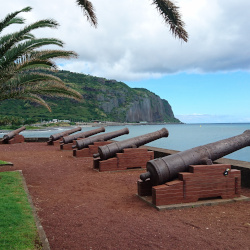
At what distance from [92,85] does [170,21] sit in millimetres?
178446

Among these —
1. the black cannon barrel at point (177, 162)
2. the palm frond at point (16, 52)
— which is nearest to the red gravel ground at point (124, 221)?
the black cannon barrel at point (177, 162)

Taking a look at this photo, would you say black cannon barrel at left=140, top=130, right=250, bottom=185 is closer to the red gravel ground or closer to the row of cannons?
the row of cannons

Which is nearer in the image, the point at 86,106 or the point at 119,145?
the point at 119,145

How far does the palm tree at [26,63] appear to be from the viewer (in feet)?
26.2

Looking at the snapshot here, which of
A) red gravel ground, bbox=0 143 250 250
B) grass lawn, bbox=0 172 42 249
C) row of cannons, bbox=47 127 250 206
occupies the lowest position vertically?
red gravel ground, bbox=0 143 250 250

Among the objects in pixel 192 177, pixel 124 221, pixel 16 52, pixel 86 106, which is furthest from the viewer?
pixel 86 106

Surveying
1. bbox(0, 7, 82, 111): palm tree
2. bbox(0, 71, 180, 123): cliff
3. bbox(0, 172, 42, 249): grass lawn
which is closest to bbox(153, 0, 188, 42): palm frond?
bbox(0, 7, 82, 111): palm tree

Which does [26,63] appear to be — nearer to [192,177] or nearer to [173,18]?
[173,18]

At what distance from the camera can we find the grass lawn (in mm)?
3666

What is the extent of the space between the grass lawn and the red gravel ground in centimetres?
25

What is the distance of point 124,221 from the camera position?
4.69 meters

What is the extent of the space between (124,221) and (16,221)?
1.67 metres

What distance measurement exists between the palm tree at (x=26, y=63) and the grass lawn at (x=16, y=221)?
10.0 feet

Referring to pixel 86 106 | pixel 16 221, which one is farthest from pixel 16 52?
pixel 86 106
